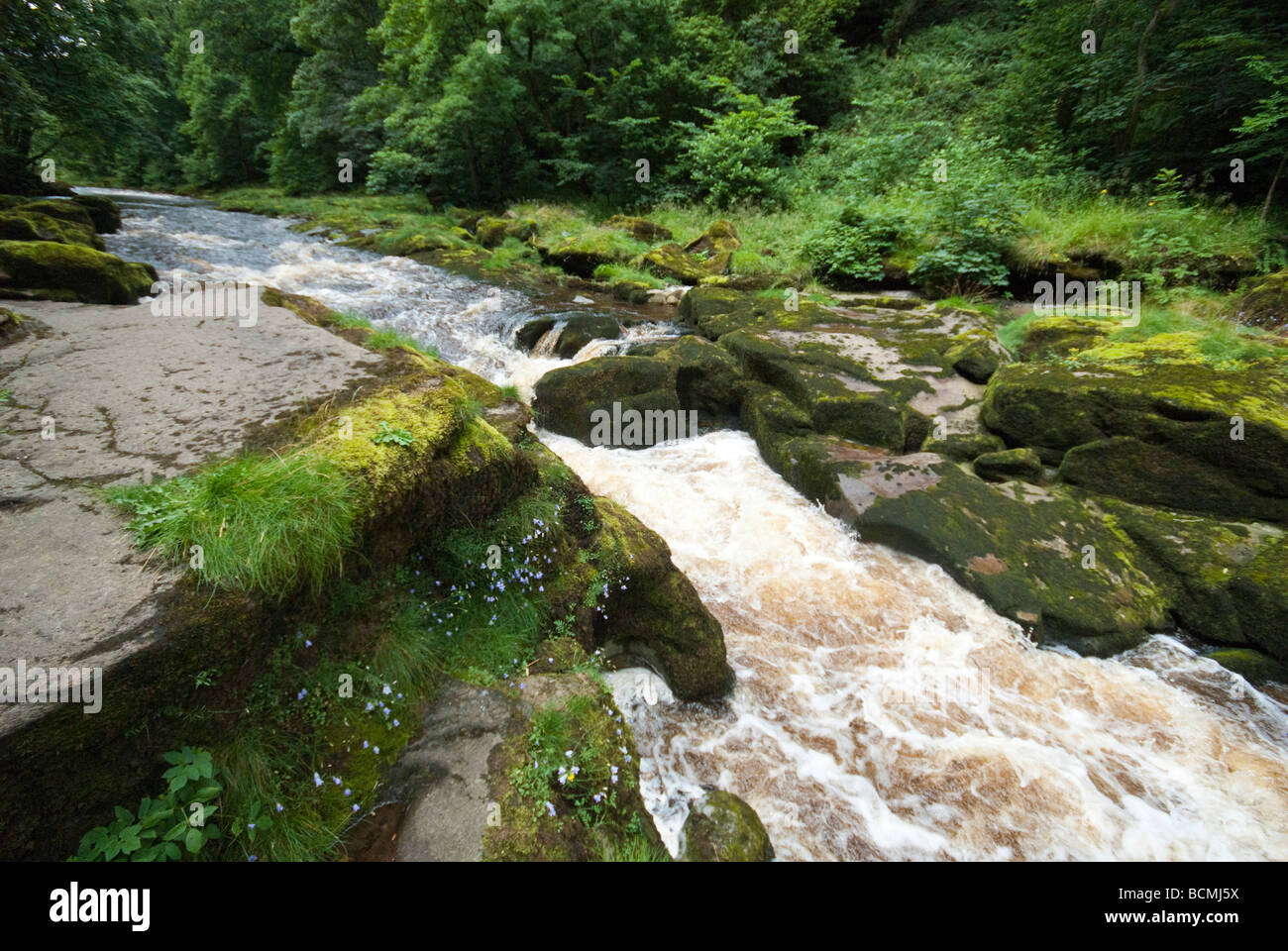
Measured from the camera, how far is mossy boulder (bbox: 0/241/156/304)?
560 centimetres

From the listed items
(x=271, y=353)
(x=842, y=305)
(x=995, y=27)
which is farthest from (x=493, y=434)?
(x=995, y=27)

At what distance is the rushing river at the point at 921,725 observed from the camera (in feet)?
10.2

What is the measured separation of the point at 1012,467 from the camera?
18.6 ft

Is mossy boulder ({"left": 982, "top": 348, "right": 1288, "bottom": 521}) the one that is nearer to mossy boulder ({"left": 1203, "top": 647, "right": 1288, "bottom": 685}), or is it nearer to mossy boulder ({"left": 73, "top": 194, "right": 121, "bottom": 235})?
mossy boulder ({"left": 1203, "top": 647, "right": 1288, "bottom": 685})

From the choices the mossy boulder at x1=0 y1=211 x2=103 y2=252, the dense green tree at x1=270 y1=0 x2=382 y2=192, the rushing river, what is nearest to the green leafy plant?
the rushing river

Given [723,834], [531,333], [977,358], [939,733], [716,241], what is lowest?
[939,733]

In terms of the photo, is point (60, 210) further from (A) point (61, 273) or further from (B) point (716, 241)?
(B) point (716, 241)

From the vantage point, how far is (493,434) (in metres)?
3.47

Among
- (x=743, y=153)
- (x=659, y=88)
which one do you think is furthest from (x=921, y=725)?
(x=659, y=88)

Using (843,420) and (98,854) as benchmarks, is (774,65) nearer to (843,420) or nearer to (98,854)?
(843,420)

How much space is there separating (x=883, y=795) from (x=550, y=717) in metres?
2.18

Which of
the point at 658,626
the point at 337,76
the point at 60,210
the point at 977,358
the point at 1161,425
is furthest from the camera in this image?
the point at 337,76

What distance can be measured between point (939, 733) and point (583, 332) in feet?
26.2

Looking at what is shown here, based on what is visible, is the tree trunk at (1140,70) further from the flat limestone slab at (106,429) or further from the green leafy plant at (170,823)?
the green leafy plant at (170,823)
